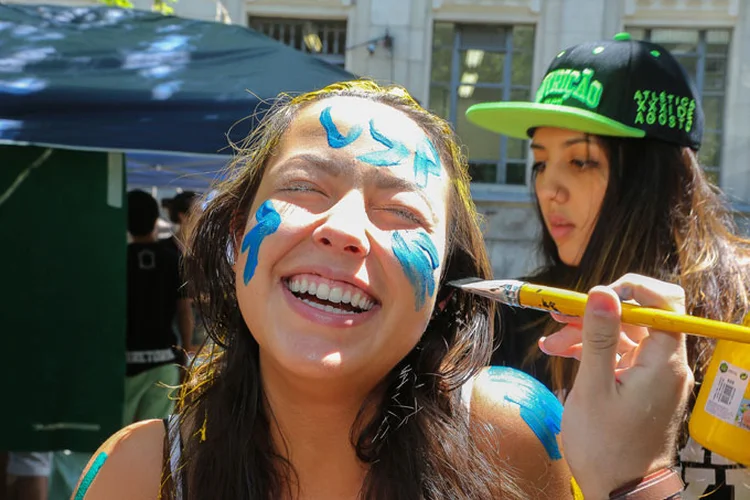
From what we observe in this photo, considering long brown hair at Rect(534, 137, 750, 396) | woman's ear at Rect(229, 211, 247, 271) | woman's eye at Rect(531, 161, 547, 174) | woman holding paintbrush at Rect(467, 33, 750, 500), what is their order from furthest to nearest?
1. woman's eye at Rect(531, 161, 547, 174)
2. woman holding paintbrush at Rect(467, 33, 750, 500)
3. long brown hair at Rect(534, 137, 750, 396)
4. woman's ear at Rect(229, 211, 247, 271)

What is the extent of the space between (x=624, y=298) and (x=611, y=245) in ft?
2.68

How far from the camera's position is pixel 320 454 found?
1434 millimetres

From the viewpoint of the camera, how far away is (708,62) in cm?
1195

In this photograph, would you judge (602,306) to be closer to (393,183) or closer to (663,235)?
(393,183)

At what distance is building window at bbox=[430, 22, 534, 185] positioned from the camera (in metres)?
12.0

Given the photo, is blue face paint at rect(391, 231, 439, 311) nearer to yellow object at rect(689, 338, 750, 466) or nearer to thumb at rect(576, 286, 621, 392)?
thumb at rect(576, 286, 621, 392)

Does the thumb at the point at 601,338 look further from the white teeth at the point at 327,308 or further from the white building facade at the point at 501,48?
A: the white building facade at the point at 501,48

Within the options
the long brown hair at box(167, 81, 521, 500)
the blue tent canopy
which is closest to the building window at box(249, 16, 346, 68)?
the blue tent canopy

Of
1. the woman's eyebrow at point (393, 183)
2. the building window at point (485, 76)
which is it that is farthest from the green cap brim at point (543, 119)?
the building window at point (485, 76)

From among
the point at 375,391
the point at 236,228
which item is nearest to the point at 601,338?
the point at 375,391

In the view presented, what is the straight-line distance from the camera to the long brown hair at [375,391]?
4.59 ft

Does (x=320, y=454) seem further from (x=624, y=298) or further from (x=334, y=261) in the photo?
(x=624, y=298)

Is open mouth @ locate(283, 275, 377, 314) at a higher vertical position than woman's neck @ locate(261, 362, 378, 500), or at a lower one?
higher

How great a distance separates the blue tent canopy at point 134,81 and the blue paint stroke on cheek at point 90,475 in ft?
5.56
